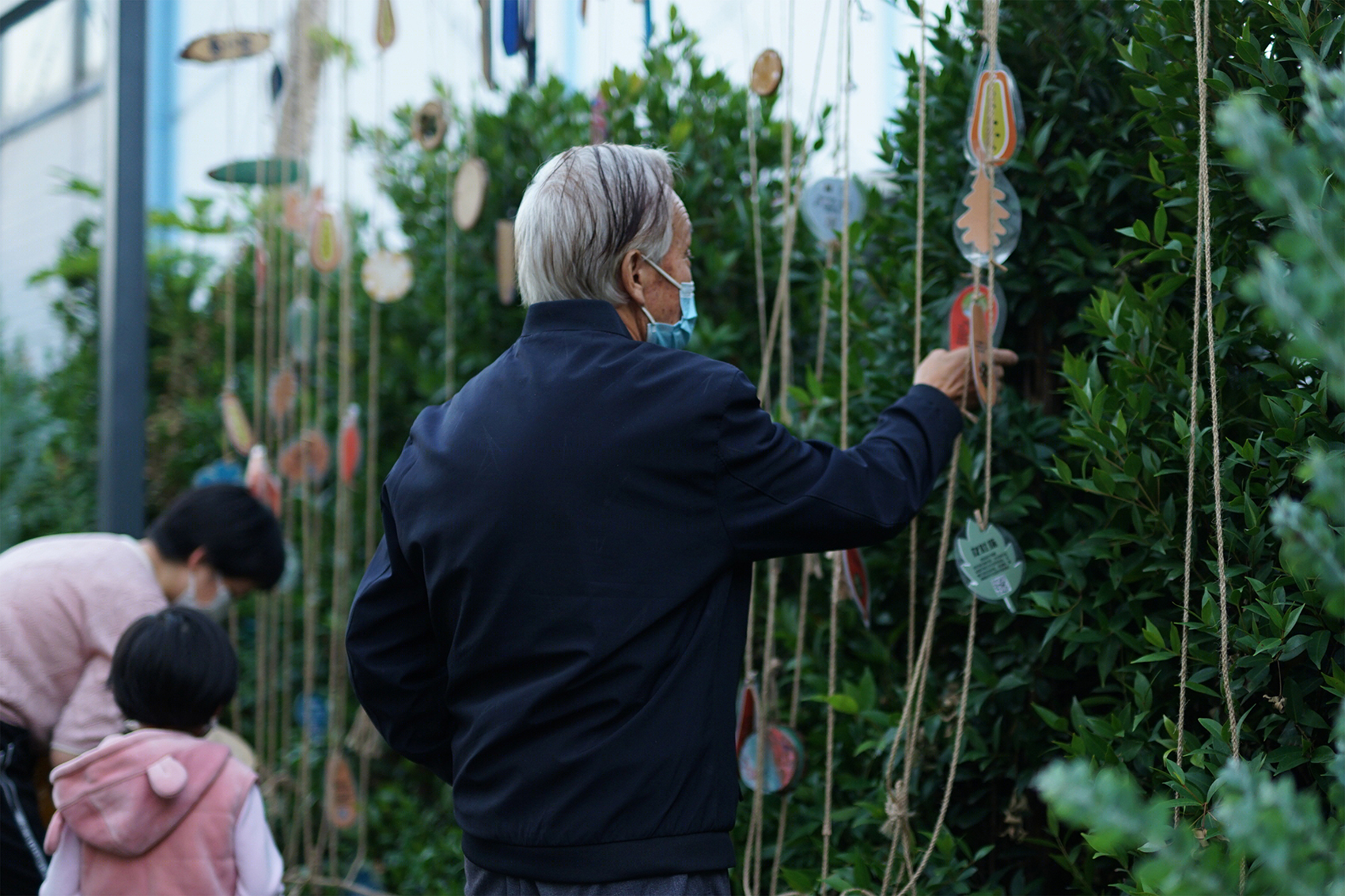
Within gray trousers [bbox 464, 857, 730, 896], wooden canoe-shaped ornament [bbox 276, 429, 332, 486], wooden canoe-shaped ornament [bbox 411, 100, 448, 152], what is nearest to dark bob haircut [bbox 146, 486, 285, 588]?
A: wooden canoe-shaped ornament [bbox 276, 429, 332, 486]

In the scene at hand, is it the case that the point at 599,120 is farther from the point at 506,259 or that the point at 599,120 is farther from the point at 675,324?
the point at 675,324

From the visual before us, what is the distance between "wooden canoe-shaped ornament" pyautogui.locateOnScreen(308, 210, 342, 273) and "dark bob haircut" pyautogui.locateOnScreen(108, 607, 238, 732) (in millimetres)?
1218

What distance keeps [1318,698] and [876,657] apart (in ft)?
2.33

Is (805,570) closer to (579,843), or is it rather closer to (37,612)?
(579,843)

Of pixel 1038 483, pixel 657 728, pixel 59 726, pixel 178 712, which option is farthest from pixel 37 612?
pixel 1038 483

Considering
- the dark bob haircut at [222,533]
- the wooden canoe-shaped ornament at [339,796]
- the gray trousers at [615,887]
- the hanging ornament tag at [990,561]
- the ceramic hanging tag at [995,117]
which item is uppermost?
the ceramic hanging tag at [995,117]

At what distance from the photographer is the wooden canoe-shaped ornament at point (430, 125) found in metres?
2.82

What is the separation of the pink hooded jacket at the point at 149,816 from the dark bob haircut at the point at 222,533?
48 centimetres

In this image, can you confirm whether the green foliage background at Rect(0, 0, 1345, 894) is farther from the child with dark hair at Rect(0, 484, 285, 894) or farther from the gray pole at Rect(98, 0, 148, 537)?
the gray pole at Rect(98, 0, 148, 537)

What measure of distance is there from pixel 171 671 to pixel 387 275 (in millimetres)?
1238

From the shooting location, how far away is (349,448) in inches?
115

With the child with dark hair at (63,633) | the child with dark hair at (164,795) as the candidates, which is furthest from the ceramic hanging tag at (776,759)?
the child with dark hair at (63,633)

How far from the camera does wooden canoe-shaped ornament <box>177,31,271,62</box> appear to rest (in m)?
2.98

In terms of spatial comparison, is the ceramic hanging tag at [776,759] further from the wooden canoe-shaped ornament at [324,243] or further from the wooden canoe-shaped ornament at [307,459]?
the wooden canoe-shaped ornament at [324,243]
